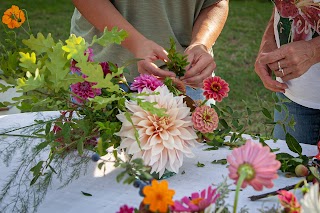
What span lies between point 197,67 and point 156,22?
40 centimetres

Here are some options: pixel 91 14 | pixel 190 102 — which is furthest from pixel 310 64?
pixel 91 14

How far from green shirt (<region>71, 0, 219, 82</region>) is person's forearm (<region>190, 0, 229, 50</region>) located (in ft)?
0.07

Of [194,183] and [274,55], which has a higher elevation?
[274,55]

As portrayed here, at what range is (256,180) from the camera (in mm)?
775

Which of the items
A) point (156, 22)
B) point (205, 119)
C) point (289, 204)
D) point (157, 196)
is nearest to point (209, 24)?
point (156, 22)

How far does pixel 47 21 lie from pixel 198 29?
478 centimetres

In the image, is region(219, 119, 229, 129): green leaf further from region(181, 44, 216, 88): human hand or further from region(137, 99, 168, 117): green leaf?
region(137, 99, 168, 117): green leaf

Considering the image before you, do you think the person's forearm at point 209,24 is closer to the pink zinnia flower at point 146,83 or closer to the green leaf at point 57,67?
the pink zinnia flower at point 146,83

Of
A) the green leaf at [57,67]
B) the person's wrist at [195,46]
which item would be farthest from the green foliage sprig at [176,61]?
the person's wrist at [195,46]

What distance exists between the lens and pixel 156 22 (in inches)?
70.8

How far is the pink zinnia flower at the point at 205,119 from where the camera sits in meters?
1.17

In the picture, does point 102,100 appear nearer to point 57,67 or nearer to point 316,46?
point 57,67

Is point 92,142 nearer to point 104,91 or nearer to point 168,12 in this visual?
point 104,91

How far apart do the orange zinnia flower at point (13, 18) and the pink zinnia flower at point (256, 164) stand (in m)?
0.67
